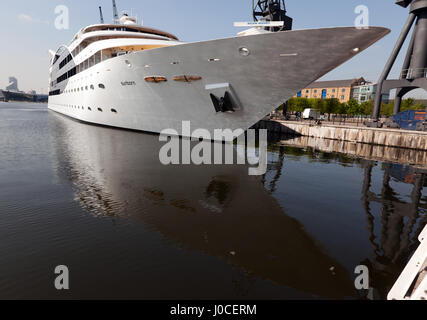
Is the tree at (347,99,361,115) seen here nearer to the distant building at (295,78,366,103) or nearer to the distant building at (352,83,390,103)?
Answer: the distant building at (352,83,390,103)

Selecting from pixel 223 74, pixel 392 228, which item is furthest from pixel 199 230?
pixel 223 74

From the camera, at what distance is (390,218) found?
28.8 feet

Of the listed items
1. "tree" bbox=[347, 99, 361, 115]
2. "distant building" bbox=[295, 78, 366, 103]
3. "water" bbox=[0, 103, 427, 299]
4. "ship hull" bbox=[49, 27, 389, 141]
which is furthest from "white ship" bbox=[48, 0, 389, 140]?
"distant building" bbox=[295, 78, 366, 103]

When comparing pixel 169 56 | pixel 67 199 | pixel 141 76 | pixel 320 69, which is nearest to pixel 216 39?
pixel 169 56

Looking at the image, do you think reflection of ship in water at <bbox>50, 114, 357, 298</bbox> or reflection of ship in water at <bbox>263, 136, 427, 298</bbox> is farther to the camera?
reflection of ship in water at <bbox>263, 136, 427, 298</bbox>

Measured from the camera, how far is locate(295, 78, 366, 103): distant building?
3964 inches

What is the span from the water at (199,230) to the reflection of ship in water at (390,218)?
0.16 feet

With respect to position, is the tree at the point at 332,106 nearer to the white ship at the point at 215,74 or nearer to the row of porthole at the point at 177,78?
the white ship at the point at 215,74

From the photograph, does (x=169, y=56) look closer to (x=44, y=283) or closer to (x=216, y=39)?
(x=216, y=39)

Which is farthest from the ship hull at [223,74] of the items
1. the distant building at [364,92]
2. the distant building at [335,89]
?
the distant building at [364,92]

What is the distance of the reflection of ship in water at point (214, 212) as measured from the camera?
5656mm

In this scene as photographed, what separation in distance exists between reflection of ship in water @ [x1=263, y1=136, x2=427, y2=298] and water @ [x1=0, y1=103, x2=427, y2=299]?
0.16 ft
